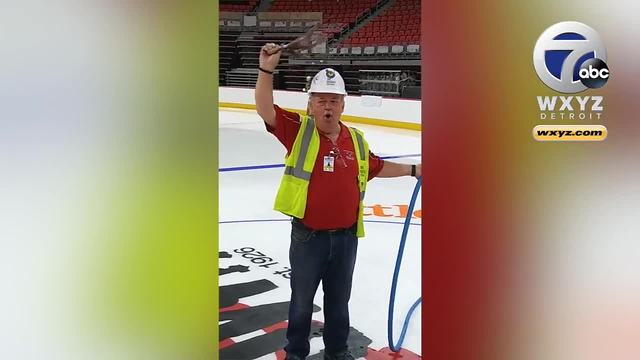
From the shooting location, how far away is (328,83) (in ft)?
5.91

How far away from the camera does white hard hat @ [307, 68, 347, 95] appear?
1.79m

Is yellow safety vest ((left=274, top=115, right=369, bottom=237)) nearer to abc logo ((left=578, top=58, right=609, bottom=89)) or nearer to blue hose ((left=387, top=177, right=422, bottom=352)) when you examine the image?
blue hose ((left=387, top=177, right=422, bottom=352))

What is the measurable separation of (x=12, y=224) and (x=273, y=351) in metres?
1.29

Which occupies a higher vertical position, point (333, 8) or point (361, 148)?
point (333, 8)

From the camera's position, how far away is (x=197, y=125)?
1143 millimetres

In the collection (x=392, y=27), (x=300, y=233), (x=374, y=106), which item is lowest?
(x=300, y=233)

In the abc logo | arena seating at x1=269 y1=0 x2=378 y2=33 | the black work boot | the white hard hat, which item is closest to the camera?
the abc logo

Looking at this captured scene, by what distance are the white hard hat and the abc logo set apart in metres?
0.79

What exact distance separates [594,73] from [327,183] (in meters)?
0.90

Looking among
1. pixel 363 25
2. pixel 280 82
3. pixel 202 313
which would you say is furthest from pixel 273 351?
pixel 363 25

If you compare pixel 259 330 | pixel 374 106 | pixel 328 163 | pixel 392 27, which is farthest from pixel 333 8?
pixel 328 163

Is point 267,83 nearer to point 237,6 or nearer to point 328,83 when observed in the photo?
point 328,83

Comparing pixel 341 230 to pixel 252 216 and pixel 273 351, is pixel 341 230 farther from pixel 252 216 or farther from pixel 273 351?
pixel 252 216

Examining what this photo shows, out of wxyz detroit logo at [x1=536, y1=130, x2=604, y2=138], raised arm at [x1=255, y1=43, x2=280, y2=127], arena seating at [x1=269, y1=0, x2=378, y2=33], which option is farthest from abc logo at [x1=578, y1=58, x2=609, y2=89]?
arena seating at [x1=269, y1=0, x2=378, y2=33]
